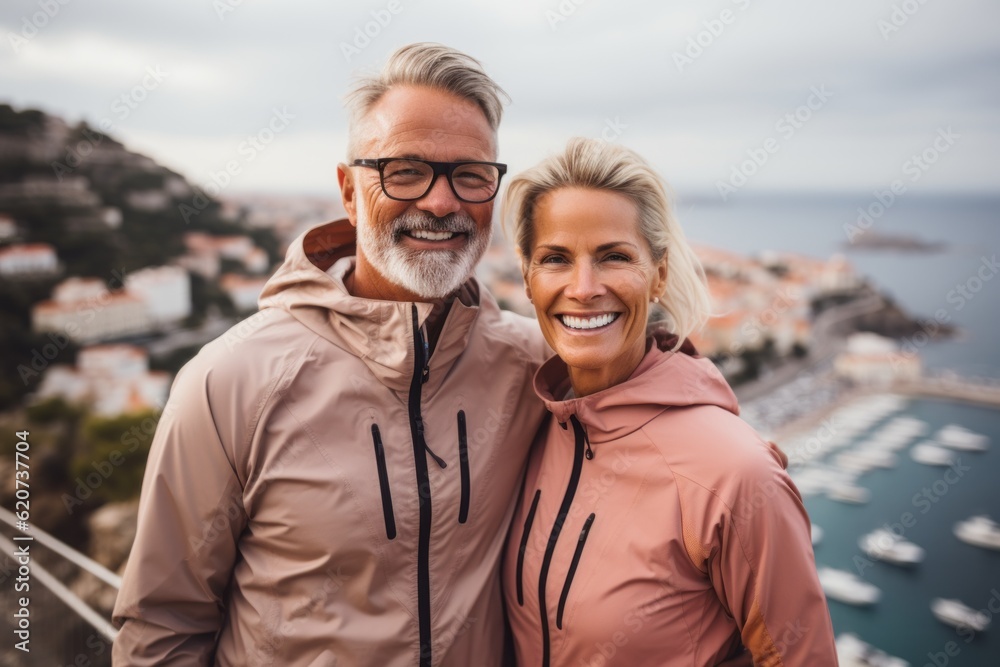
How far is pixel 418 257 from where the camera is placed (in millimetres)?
1981

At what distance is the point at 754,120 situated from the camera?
295ft

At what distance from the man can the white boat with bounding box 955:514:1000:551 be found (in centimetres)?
3937

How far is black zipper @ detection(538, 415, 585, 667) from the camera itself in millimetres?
1884

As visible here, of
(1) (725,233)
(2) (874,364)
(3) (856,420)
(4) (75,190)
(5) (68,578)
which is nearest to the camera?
(5) (68,578)

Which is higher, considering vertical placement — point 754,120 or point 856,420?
point 754,120

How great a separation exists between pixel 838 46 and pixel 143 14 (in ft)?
264

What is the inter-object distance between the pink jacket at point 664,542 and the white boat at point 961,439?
155ft

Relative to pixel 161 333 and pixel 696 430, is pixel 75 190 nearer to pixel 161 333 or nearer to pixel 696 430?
pixel 161 333

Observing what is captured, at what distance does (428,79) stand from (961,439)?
4949 cm

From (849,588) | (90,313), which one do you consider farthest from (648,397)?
(90,313)

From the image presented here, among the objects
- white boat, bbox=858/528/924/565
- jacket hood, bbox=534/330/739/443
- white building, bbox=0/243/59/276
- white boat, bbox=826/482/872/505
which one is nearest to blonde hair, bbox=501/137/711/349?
jacket hood, bbox=534/330/739/443

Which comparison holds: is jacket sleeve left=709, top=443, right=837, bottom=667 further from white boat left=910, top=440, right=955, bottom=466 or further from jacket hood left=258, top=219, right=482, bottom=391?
white boat left=910, top=440, right=955, bottom=466

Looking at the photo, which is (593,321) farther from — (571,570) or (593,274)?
(571,570)

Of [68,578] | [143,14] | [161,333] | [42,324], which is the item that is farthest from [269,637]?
[143,14]
